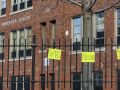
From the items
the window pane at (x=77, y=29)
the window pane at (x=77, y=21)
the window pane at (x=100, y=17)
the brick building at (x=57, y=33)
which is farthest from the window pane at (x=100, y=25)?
the window pane at (x=77, y=21)

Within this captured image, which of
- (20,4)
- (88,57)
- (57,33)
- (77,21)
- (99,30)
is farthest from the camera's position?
(20,4)

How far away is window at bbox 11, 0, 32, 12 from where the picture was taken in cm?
2712

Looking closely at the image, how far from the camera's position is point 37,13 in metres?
25.8

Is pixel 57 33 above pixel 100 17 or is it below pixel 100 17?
below

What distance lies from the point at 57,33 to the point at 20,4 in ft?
18.9

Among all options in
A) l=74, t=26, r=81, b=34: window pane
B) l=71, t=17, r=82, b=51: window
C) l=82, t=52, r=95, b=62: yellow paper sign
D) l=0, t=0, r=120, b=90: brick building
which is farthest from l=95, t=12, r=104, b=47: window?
l=82, t=52, r=95, b=62: yellow paper sign

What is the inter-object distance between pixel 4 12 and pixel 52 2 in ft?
22.1

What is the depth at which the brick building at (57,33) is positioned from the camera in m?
19.8

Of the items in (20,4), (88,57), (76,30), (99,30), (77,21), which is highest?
(20,4)

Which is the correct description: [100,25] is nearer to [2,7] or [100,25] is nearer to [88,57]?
[88,57]

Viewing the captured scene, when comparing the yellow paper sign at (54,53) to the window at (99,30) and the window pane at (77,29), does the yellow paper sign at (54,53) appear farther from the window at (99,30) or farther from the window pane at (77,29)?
the window pane at (77,29)

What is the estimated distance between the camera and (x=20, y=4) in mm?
27875

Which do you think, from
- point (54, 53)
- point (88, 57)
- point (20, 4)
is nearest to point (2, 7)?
point (20, 4)

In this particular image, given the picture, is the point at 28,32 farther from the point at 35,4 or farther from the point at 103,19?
the point at 103,19
